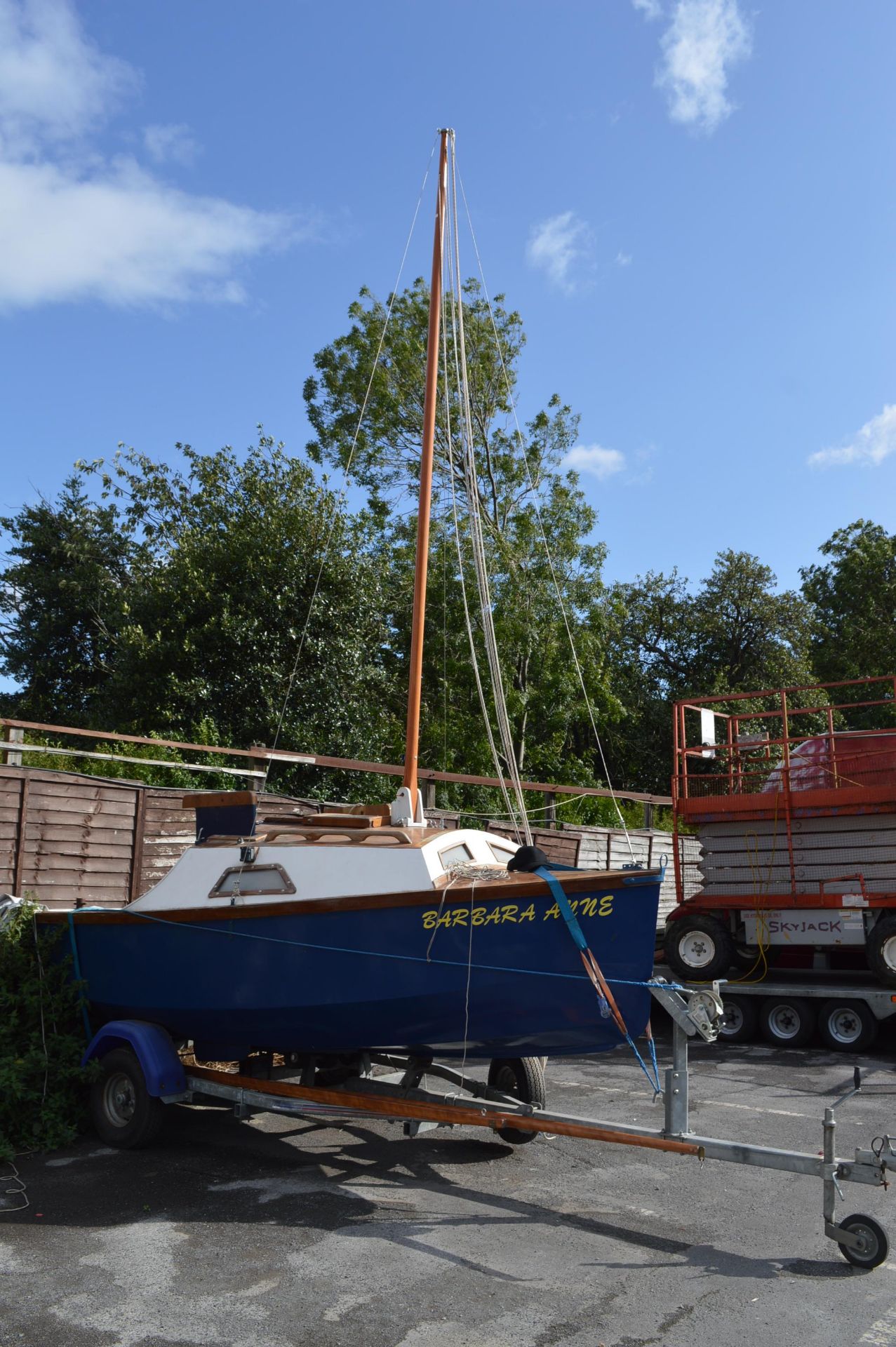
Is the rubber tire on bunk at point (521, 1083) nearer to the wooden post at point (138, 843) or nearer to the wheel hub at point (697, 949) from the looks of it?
the wooden post at point (138, 843)

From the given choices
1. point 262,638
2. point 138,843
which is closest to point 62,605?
point 262,638

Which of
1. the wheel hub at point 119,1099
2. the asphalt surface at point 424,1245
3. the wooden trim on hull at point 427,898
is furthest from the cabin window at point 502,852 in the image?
the wheel hub at point 119,1099

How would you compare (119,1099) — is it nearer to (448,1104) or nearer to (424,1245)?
(448,1104)

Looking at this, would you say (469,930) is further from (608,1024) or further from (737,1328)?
(737,1328)

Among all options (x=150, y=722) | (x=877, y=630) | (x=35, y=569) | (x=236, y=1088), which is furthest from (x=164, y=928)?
(x=877, y=630)

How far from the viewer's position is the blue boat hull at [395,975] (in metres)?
6.04

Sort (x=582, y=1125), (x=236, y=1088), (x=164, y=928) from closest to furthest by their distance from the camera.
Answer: (x=582, y=1125), (x=236, y=1088), (x=164, y=928)

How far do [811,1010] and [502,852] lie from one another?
5782 mm

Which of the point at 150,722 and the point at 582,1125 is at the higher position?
the point at 150,722

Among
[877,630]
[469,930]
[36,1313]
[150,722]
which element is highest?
[877,630]

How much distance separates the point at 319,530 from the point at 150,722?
4.48 m

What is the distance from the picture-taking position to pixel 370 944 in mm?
6527

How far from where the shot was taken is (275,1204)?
6.09 m

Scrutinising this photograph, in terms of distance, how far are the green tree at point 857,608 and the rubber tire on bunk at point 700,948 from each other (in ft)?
73.7
